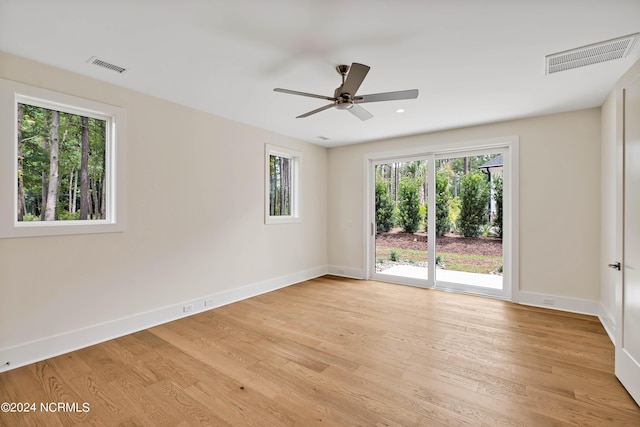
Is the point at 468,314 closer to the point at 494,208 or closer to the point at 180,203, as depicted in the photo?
the point at 494,208

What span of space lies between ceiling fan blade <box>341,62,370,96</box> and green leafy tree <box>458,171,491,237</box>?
2.88 metres

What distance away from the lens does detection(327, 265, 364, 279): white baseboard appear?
5.58m

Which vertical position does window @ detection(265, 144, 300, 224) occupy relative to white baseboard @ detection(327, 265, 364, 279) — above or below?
above

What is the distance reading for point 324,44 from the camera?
2.25 m

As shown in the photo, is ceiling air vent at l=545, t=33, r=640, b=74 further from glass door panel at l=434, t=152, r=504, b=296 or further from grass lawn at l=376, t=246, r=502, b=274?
grass lawn at l=376, t=246, r=502, b=274

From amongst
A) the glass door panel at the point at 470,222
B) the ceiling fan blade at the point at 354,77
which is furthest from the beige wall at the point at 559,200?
the ceiling fan blade at the point at 354,77

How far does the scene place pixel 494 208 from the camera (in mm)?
4359

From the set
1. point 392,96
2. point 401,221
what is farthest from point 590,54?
point 401,221

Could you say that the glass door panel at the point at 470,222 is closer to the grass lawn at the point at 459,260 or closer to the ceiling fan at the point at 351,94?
the grass lawn at the point at 459,260

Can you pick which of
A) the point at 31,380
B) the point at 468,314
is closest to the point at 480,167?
the point at 468,314

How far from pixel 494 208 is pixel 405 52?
305 cm

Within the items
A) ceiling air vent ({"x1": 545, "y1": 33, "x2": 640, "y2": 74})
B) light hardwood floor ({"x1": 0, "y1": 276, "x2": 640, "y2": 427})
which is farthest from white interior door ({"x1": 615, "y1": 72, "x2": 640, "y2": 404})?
ceiling air vent ({"x1": 545, "y1": 33, "x2": 640, "y2": 74})

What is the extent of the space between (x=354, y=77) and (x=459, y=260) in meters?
3.56

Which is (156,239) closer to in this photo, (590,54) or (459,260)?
(459,260)
